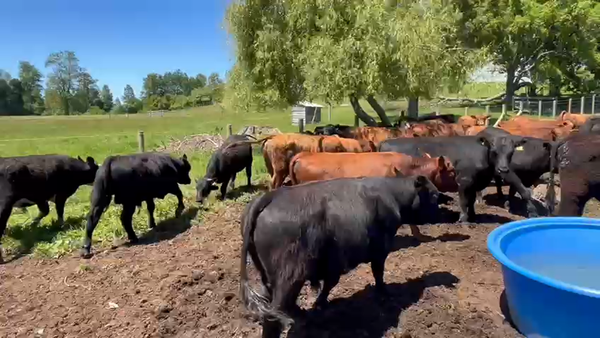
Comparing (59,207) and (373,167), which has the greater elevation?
(373,167)

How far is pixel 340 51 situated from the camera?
13555 millimetres

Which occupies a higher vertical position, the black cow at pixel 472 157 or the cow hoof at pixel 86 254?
the black cow at pixel 472 157

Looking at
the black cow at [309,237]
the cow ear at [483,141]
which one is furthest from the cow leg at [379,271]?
the cow ear at [483,141]

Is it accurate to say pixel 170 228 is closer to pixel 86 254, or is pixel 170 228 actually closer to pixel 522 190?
pixel 86 254

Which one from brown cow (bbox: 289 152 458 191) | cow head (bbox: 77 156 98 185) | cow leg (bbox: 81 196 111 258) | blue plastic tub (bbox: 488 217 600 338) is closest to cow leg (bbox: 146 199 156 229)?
cow leg (bbox: 81 196 111 258)

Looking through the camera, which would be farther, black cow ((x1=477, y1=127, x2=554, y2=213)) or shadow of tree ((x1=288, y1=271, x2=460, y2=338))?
black cow ((x1=477, y1=127, x2=554, y2=213))

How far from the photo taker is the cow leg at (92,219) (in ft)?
22.0

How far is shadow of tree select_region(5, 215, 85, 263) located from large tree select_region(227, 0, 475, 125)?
7.94m

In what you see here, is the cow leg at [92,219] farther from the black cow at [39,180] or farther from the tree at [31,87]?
the tree at [31,87]

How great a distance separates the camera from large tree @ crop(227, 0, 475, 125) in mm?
13602

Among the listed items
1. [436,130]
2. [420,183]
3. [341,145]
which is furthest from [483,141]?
[436,130]

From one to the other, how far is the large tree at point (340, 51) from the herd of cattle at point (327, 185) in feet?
6.27

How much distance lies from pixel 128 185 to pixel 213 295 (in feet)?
9.95

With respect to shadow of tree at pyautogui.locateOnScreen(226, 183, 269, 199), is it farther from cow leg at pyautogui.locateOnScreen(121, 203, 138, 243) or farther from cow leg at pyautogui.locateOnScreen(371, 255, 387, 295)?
cow leg at pyautogui.locateOnScreen(371, 255, 387, 295)
